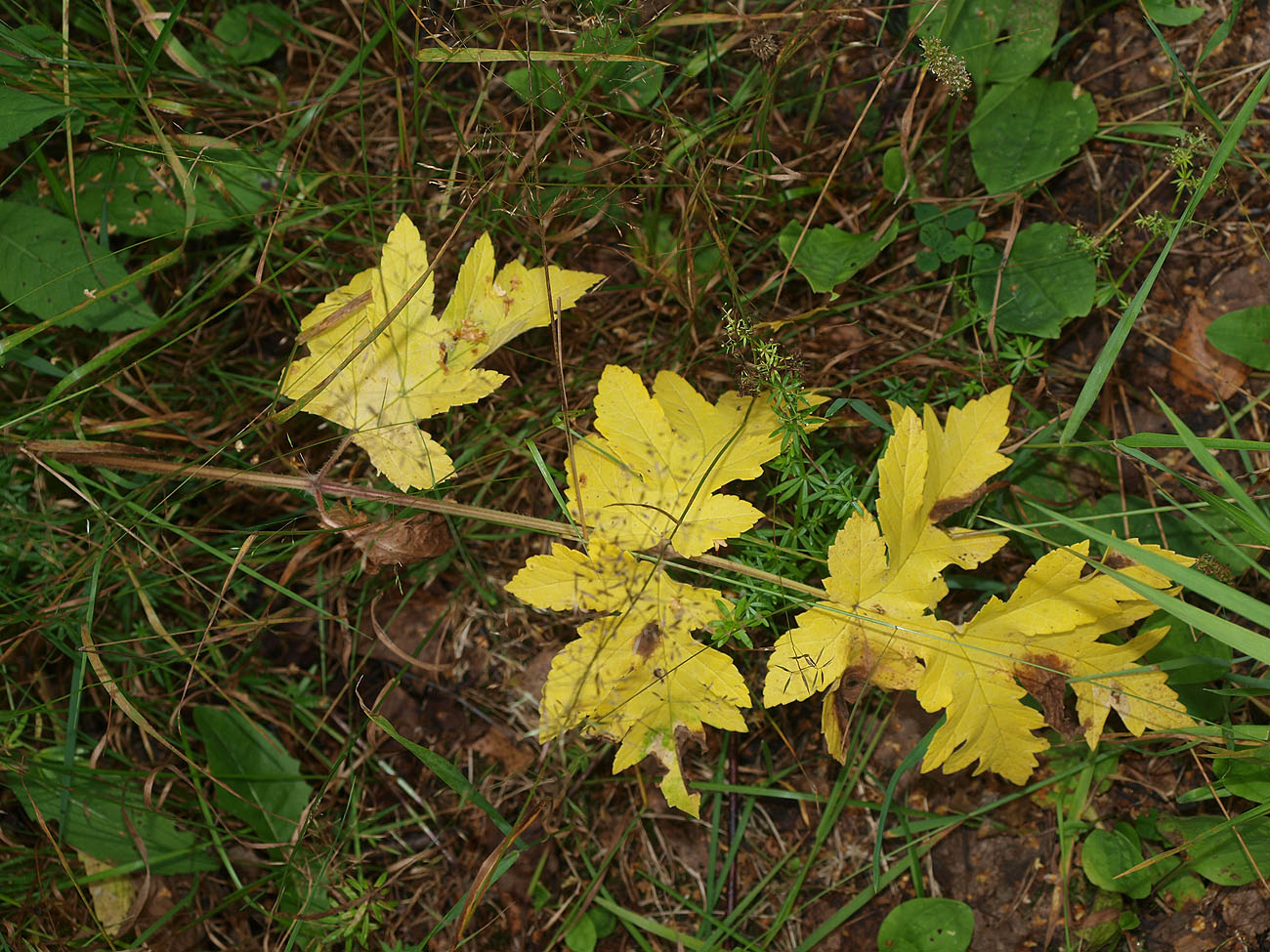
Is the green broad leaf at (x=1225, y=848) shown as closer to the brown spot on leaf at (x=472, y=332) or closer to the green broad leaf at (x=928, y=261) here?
the green broad leaf at (x=928, y=261)

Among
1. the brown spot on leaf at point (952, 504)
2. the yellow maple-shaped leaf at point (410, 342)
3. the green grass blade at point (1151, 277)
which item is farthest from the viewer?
the yellow maple-shaped leaf at point (410, 342)

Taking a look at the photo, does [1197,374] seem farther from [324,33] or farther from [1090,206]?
[324,33]

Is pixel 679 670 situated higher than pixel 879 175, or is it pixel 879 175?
→ pixel 879 175

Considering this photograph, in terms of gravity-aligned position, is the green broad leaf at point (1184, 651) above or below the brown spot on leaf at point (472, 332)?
below

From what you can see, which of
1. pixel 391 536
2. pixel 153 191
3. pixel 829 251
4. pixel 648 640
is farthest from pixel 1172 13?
pixel 153 191

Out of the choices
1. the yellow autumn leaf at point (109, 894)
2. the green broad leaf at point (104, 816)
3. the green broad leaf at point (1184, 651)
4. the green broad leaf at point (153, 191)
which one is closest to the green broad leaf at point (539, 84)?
the green broad leaf at point (153, 191)

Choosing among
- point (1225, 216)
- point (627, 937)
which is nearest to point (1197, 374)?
point (1225, 216)
